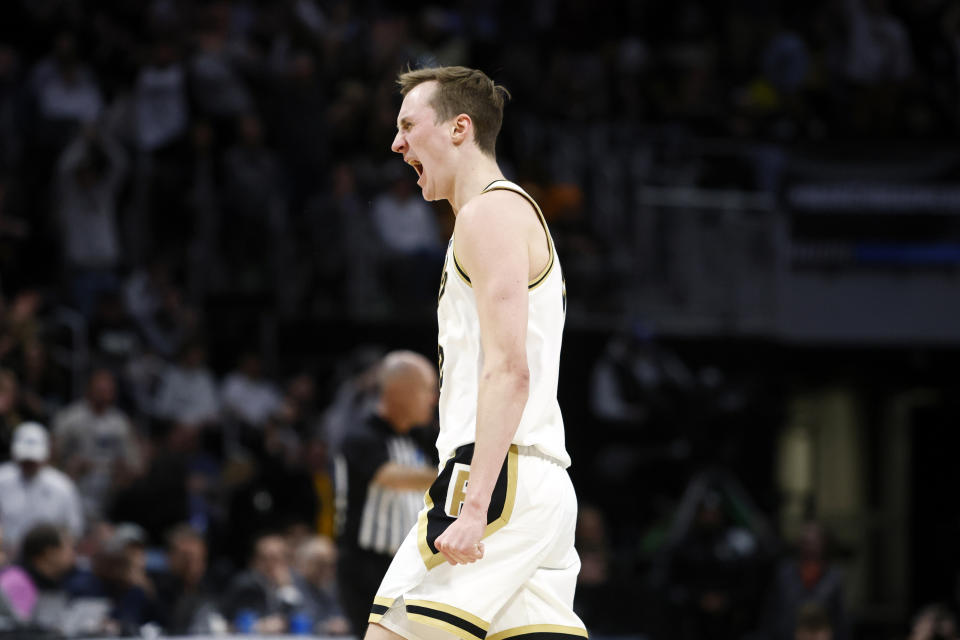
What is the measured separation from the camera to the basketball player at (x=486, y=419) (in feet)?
11.3

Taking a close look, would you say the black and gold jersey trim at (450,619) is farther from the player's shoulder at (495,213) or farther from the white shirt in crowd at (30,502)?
the white shirt in crowd at (30,502)

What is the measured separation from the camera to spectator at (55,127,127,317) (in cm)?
1260

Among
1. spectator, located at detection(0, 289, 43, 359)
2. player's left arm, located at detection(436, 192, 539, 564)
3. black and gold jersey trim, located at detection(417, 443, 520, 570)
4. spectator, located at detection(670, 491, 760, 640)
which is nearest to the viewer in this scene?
player's left arm, located at detection(436, 192, 539, 564)

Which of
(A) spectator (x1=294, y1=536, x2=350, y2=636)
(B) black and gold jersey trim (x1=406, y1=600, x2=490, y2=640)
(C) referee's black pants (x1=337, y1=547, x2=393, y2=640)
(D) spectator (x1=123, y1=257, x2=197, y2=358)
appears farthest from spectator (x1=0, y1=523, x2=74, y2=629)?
(B) black and gold jersey trim (x1=406, y1=600, x2=490, y2=640)

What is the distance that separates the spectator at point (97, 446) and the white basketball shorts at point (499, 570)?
7384 millimetres

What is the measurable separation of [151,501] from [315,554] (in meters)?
1.66

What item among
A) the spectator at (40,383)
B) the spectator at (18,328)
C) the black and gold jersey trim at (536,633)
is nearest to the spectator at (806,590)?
the spectator at (40,383)

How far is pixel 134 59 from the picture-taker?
1380 cm

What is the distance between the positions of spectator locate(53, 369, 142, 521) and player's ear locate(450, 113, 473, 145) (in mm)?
7395

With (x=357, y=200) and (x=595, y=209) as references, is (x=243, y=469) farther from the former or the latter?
(x=595, y=209)

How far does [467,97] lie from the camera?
12.2 ft

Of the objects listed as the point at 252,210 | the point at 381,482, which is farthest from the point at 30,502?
the point at 252,210

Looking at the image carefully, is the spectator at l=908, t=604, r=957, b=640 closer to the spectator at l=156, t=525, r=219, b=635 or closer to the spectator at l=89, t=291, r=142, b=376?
the spectator at l=156, t=525, r=219, b=635

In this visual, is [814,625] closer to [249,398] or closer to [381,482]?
[381,482]
